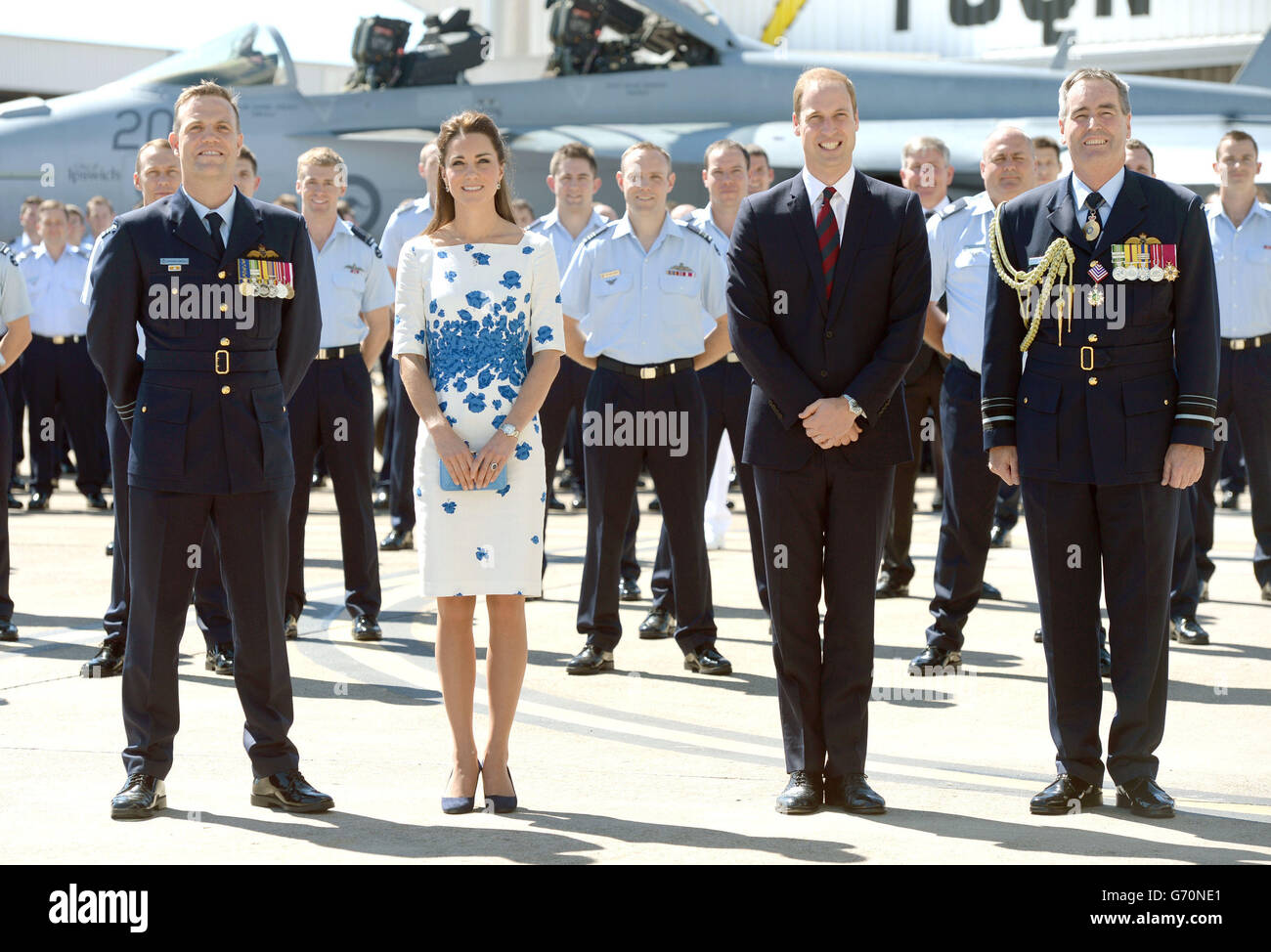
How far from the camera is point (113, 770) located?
4.57 metres

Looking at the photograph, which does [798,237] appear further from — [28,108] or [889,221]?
[28,108]

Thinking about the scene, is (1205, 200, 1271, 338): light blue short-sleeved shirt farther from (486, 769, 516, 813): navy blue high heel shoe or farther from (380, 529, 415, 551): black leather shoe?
(380, 529, 415, 551): black leather shoe

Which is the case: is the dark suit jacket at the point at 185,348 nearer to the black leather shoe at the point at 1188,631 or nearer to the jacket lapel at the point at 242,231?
the jacket lapel at the point at 242,231

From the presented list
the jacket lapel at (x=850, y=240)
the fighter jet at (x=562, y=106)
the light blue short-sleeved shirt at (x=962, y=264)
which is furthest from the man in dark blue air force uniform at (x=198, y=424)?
the fighter jet at (x=562, y=106)

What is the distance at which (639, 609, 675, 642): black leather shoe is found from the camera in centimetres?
712

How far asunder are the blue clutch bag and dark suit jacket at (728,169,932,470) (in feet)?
2.54

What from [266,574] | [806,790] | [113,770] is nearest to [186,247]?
[266,574]

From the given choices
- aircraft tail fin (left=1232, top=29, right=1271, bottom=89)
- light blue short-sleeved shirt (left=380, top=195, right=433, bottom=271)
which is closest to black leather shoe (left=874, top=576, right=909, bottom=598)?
light blue short-sleeved shirt (left=380, top=195, right=433, bottom=271)

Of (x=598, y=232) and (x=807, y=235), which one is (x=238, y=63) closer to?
(x=598, y=232)

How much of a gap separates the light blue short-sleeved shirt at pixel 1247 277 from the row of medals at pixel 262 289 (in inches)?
199

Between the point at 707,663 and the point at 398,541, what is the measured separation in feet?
12.5

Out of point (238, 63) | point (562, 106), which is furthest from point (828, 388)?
point (238, 63)

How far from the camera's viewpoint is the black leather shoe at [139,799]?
4.02 m
